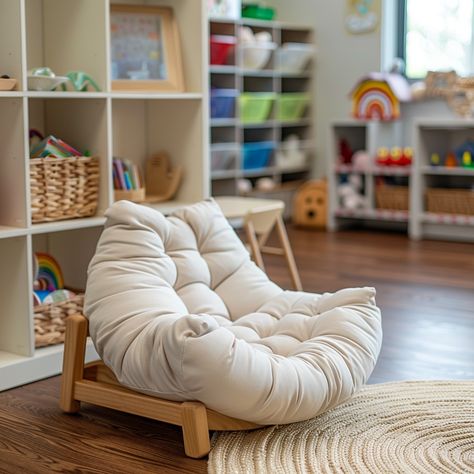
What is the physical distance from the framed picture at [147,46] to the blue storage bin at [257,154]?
2688mm

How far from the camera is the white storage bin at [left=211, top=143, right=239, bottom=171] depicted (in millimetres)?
5633

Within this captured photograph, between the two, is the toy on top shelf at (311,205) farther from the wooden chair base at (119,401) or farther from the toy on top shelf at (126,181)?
the wooden chair base at (119,401)

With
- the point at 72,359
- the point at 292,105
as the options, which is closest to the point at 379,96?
the point at 292,105

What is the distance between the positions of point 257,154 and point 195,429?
403cm

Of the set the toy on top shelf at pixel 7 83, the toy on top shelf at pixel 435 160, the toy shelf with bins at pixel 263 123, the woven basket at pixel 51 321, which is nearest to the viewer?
the toy on top shelf at pixel 7 83

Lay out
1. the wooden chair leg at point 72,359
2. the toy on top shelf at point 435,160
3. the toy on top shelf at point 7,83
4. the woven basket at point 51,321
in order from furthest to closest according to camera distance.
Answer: the toy on top shelf at point 435,160 < the woven basket at point 51,321 < the toy on top shelf at point 7,83 < the wooden chair leg at point 72,359

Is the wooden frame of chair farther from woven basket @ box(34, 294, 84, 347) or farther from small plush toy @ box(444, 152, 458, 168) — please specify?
small plush toy @ box(444, 152, 458, 168)

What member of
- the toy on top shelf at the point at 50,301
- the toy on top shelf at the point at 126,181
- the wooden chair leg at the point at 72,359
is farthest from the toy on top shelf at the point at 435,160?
the wooden chair leg at the point at 72,359

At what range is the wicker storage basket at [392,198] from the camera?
18.4 ft

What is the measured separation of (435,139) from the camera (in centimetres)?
561

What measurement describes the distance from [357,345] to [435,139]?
3.55m

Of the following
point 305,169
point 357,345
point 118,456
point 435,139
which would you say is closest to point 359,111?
point 435,139

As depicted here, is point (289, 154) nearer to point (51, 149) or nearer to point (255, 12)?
point (255, 12)

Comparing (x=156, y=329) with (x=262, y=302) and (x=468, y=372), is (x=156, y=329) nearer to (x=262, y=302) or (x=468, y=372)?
(x=262, y=302)
